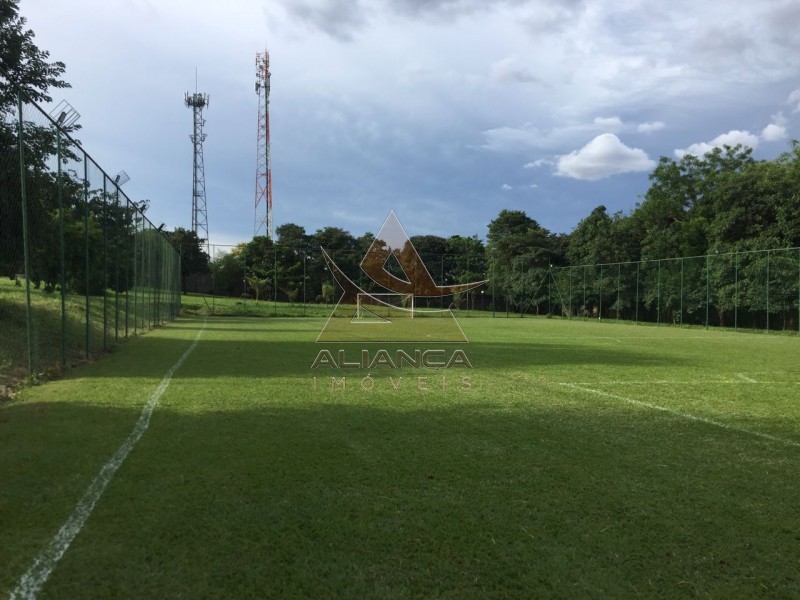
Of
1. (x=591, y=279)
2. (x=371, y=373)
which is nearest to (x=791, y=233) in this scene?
(x=591, y=279)

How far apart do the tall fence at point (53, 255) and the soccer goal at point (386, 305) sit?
1646 cm

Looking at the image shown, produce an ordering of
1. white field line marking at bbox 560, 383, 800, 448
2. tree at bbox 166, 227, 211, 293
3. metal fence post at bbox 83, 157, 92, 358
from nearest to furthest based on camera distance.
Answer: white field line marking at bbox 560, 383, 800, 448 < metal fence post at bbox 83, 157, 92, 358 < tree at bbox 166, 227, 211, 293

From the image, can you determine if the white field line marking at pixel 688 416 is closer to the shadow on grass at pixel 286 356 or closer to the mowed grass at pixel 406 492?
the mowed grass at pixel 406 492

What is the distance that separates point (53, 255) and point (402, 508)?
7820 millimetres

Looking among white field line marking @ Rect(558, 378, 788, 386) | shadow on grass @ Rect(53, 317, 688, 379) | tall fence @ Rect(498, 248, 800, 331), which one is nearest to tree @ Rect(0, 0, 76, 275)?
shadow on grass @ Rect(53, 317, 688, 379)

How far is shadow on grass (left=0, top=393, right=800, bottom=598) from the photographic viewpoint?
2.41 meters

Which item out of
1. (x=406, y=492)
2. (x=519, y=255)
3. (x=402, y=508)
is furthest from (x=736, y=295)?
(x=402, y=508)

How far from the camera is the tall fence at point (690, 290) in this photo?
2258 cm

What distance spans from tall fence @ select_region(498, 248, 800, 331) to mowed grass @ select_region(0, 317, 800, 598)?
1876 centimetres

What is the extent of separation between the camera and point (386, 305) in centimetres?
3084

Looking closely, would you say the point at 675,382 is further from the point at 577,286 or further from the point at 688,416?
the point at 577,286

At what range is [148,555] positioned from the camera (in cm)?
256

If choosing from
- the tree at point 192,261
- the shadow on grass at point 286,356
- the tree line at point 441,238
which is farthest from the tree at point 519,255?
the shadow on grass at point 286,356

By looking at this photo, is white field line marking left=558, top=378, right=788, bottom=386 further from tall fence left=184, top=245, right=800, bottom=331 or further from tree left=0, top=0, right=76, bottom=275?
tall fence left=184, top=245, right=800, bottom=331
